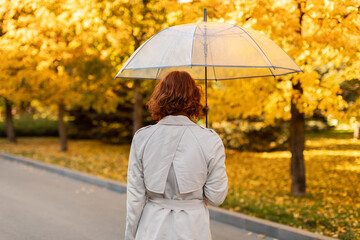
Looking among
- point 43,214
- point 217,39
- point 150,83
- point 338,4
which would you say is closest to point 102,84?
point 150,83

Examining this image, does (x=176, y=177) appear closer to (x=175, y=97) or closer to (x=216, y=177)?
(x=216, y=177)

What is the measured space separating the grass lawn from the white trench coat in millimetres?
3341

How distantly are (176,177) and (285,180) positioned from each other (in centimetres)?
819

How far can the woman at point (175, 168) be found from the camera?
2.41 meters

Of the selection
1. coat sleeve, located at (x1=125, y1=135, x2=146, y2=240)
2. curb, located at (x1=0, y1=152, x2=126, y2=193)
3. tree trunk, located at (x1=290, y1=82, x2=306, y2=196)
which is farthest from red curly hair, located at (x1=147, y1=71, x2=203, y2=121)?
curb, located at (x1=0, y1=152, x2=126, y2=193)

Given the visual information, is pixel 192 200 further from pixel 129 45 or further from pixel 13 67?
pixel 13 67

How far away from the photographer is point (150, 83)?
1191 cm

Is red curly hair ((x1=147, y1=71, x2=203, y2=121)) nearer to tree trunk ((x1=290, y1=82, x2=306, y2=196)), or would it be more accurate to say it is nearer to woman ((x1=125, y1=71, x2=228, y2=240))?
woman ((x1=125, y1=71, x2=228, y2=240))

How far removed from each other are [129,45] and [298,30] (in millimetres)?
5271

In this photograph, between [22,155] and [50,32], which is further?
[22,155]

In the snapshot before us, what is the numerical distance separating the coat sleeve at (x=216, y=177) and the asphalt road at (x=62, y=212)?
3.10m

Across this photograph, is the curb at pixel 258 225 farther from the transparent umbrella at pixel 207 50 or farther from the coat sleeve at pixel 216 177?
the coat sleeve at pixel 216 177

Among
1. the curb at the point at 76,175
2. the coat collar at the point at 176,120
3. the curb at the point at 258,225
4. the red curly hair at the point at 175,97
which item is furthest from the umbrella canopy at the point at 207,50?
the curb at the point at 76,175

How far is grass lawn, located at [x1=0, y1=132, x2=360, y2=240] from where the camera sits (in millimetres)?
5957
